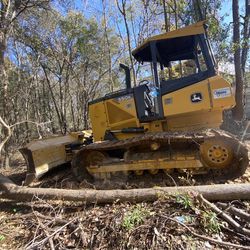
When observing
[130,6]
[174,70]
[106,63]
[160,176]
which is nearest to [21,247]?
[160,176]

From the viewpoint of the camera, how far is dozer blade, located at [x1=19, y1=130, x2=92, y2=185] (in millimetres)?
6438

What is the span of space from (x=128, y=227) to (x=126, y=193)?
87cm

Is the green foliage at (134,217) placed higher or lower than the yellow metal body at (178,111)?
lower

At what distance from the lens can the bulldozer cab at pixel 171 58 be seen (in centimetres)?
593

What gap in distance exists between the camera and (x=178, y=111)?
19.3 feet

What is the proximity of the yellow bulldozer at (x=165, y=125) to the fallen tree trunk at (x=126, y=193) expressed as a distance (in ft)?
2.56

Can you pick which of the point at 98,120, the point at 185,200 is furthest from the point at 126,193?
the point at 98,120

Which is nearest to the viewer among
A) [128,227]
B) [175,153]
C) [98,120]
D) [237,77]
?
[128,227]

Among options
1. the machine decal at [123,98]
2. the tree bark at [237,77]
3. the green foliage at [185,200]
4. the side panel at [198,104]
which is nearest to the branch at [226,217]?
the green foliage at [185,200]

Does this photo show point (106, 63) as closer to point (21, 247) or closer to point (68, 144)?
point (68, 144)

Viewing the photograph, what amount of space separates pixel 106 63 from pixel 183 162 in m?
21.0

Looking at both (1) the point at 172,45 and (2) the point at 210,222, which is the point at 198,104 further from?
(2) the point at 210,222

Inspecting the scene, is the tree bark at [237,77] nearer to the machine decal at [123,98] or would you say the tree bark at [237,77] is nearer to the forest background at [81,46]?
the forest background at [81,46]

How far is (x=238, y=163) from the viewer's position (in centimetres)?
533
